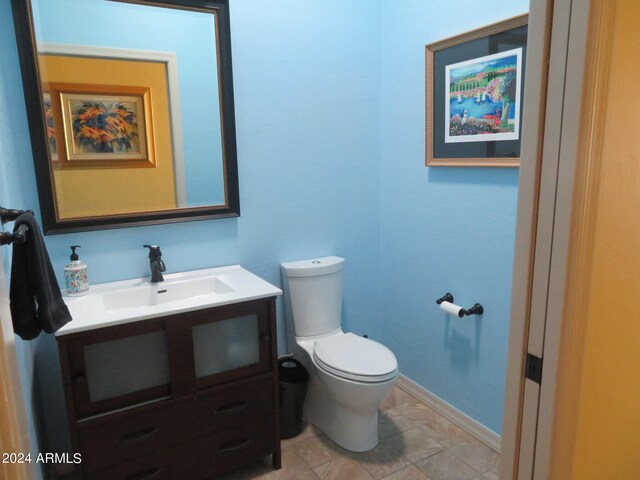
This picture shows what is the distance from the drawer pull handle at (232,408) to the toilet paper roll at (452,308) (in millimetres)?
1039

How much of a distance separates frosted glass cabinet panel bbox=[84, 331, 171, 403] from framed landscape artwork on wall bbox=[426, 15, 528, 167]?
5.11 ft

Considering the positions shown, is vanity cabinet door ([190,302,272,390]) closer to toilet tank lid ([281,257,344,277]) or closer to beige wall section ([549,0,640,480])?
toilet tank lid ([281,257,344,277])

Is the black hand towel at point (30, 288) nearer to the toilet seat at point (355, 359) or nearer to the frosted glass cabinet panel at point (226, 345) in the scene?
the frosted glass cabinet panel at point (226, 345)

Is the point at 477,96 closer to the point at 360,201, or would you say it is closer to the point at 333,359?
the point at 360,201

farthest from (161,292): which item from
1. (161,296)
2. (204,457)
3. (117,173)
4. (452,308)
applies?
(452,308)

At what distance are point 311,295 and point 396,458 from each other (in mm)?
868

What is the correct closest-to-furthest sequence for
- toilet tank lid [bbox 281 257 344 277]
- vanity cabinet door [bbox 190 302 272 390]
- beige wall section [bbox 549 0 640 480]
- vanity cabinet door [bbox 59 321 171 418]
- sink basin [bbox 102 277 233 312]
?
beige wall section [bbox 549 0 640 480]
vanity cabinet door [bbox 59 321 171 418]
vanity cabinet door [bbox 190 302 272 390]
sink basin [bbox 102 277 233 312]
toilet tank lid [bbox 281 257 344 277]

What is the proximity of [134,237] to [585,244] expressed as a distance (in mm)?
1801

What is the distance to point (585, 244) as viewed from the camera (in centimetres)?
91

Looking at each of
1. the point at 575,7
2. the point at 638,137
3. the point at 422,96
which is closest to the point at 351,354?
the point at 422,96

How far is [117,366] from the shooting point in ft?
5.59

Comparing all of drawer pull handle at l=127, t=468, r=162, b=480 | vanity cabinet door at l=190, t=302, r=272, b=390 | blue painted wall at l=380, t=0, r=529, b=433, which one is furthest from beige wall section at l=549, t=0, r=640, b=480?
drawer pull handle at l=127, t=468, r=162, b=480

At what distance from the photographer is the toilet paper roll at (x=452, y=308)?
219cm

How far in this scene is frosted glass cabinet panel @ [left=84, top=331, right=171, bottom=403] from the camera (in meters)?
1.66
